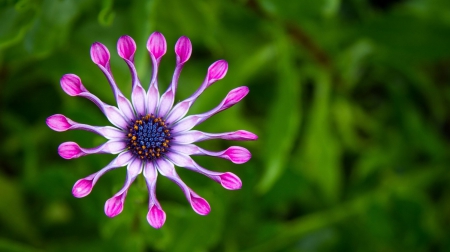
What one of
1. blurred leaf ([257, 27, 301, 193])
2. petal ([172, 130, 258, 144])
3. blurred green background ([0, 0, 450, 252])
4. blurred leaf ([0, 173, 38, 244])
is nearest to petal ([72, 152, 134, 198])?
petal ([172, 130, 258, 144])

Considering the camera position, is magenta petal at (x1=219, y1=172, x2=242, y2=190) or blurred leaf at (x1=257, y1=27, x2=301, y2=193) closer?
magenta petal at (x1=219, y1=172, x2=242, y2=190)

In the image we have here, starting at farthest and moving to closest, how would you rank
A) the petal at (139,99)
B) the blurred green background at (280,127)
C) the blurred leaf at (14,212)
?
the blurred leaf at (14,212)
the blurred green background at (280,127)
the petal at (139,99)

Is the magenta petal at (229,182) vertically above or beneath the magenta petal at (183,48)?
beneath

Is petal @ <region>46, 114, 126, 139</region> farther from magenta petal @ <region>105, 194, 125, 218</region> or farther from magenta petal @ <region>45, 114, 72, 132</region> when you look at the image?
magenta petal @ <region>105, 194, 125, 218</region>

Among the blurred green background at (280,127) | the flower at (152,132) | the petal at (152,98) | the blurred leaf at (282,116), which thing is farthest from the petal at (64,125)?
the blurred leaf at (282,116)

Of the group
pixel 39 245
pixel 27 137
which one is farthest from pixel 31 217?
pixel 27 137

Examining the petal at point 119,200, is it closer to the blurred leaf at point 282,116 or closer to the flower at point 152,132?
the flower at point 152,132

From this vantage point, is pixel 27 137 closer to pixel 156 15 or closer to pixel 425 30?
pixel 156 15

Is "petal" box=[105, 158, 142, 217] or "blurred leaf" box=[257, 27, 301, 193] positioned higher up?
"blurred leaf" box=[257, 27, 301, 193]
